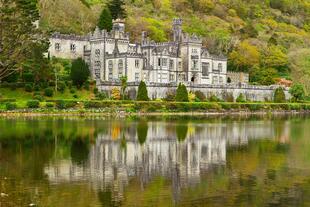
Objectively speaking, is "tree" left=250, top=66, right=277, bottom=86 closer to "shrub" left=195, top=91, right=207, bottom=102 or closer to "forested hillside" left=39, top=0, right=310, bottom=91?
"forested hillside" left=39, top=0, right=310, bottom=91

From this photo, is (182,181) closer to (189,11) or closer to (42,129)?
(42,129)

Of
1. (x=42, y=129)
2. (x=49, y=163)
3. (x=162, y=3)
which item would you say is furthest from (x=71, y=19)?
(x=49, y=163)

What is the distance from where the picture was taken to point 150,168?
109 ft

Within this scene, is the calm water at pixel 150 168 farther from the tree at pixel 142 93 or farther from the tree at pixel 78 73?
the tree at pixel 78 73

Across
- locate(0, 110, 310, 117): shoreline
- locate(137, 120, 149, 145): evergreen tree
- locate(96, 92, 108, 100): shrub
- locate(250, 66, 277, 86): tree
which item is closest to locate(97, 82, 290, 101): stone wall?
locate(96, 92, 108, 100): shrub

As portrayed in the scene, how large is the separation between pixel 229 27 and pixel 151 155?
424ft

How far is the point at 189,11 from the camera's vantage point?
174 meters

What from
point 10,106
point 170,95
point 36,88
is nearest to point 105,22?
point 170,95

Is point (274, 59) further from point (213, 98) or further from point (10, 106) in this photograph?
point (10, 106)

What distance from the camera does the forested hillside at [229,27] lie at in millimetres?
121812

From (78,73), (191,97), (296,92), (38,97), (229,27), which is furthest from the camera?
(229,27)

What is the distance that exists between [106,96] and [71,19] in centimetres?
3772

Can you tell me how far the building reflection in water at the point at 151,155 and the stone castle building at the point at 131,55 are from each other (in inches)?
1467

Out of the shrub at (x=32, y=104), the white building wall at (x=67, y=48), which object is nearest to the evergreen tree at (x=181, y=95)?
the white building wall at (x=67, y=48)
